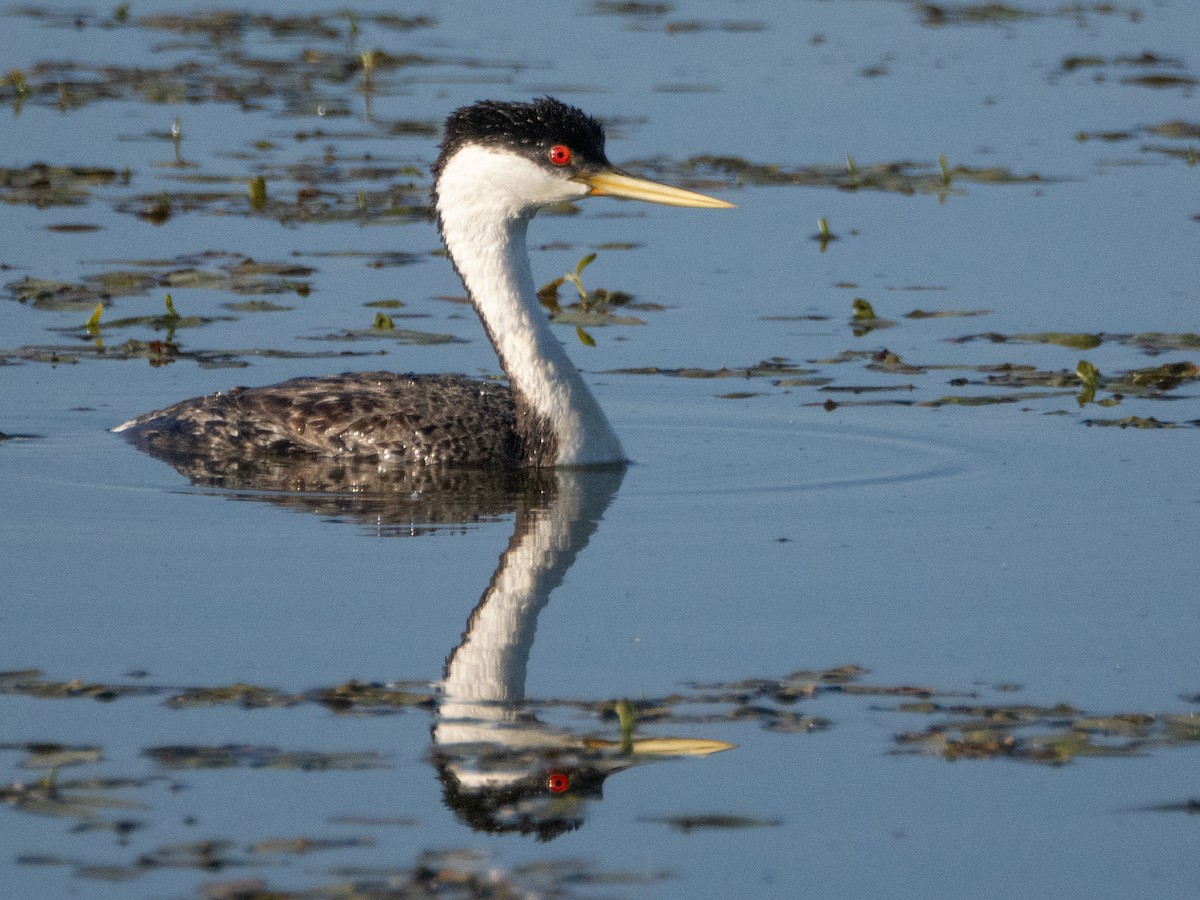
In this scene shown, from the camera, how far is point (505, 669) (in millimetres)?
7281

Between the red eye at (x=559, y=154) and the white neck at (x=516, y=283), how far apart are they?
2.9 inches

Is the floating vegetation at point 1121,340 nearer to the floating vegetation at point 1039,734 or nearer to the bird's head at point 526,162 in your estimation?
the bird's head at point 526,162

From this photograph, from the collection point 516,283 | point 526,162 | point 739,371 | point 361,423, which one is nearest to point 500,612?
point 361,423

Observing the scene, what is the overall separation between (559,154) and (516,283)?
655mm

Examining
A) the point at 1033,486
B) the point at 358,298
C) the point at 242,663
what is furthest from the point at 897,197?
the point at 242,663

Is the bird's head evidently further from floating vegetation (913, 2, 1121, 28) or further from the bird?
floating vegetation (913, 2, 1121, 28)

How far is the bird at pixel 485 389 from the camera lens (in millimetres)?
10516

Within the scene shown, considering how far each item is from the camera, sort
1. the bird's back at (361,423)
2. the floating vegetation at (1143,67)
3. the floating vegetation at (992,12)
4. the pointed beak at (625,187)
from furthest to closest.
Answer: the floating vegetation at (992,12) < the floating vegetation at (1143,67) < the pointed beak at (625,187) < the bird's back at (361,423)

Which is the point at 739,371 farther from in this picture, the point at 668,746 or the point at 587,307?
the point at 668,746

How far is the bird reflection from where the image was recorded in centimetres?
621

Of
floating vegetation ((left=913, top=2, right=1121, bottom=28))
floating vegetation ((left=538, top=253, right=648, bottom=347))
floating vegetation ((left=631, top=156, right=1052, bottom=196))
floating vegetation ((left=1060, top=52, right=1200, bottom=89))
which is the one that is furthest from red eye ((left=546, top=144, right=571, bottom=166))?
floating vegetation ((left=913, top=2, right=1121, bottom=28))

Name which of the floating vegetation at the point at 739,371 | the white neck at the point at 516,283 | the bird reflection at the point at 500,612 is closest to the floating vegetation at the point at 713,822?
the bird reflection at the point at 500,612

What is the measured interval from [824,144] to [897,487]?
8605 mm

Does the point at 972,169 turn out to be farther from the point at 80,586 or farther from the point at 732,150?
the point at 80,586
